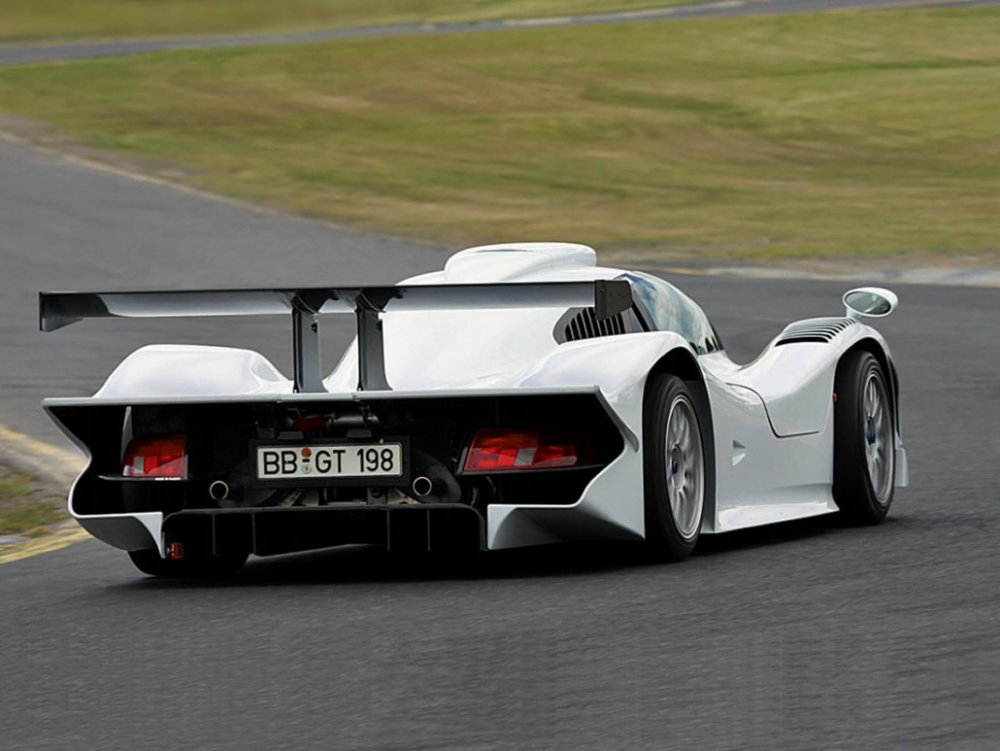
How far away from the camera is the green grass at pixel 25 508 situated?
9969 millimetres

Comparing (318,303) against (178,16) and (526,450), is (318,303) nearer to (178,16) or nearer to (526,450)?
(526,450)

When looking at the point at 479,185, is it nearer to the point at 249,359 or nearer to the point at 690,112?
the point at 690,112

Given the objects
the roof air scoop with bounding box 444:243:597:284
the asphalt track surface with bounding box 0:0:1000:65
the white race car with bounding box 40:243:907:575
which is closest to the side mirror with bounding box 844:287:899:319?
the roof air scoop with bounding box 444:243:597:284

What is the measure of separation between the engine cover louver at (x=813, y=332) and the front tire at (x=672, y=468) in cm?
132

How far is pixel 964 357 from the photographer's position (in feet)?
52.4

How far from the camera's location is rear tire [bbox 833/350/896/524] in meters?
8.72

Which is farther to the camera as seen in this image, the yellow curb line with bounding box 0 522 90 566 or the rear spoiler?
the yellow curb line with bounding box 0 522 90 566

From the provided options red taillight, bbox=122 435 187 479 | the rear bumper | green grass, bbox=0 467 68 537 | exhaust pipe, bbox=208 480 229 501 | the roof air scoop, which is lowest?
green grass, bbox=0 467 68 537

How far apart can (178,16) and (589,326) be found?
444cm

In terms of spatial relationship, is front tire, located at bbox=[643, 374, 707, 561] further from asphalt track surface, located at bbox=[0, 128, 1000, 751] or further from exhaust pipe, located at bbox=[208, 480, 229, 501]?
exhaust pipe, located at bbox=[208, 480, 229, 501]

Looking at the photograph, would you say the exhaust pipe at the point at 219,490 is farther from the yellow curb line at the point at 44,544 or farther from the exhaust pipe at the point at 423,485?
the yellow curb line at the point at 44,544

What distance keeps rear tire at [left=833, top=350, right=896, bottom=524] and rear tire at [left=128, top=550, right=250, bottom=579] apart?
2.33m

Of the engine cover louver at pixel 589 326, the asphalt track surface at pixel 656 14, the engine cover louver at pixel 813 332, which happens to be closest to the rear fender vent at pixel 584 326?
the engine cover louver at pixel 589 326

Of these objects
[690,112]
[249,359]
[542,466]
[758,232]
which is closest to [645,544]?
[542,466]
